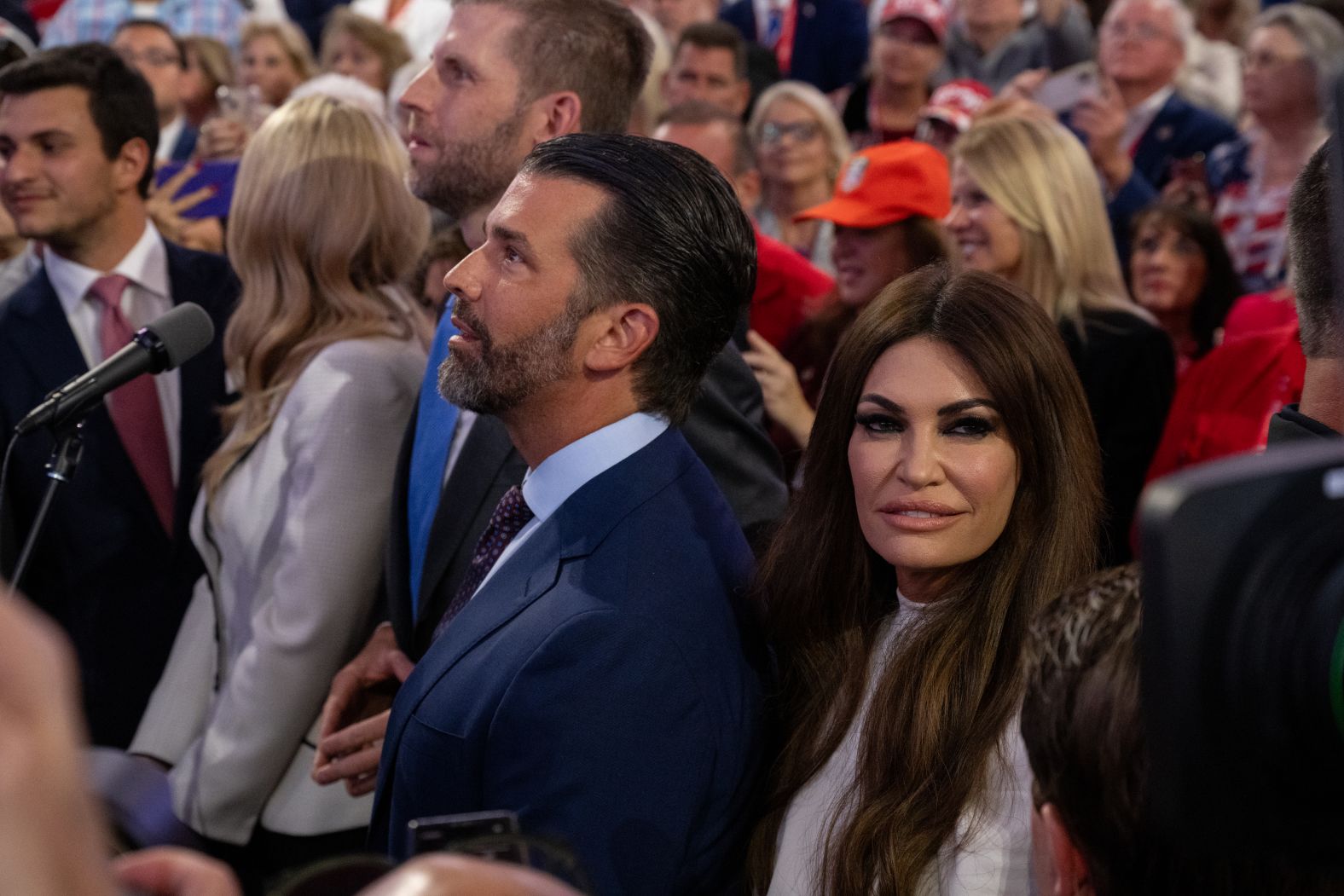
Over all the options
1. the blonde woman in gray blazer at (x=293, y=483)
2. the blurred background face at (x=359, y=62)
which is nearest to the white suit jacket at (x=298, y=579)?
the blonde woman in gray blazer at (x=293, y=483)

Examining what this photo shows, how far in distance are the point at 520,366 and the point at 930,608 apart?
65cm

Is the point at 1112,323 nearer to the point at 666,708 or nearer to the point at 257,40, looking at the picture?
the point at 666,708

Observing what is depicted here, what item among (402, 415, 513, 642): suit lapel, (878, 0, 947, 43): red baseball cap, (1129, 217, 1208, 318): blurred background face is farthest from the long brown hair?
(878, 0, 947, 43): red baseball cap

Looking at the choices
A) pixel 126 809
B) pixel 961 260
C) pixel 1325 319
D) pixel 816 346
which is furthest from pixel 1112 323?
pixel 126 809

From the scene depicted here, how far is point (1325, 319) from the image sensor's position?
180 centimetres

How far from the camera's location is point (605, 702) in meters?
1.89

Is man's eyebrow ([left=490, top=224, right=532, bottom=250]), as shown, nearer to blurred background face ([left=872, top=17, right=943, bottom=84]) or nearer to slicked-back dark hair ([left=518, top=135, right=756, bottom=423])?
slicked-back dark hair ([left=518, top=135, right=756, bottom=423])

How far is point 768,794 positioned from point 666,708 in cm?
21

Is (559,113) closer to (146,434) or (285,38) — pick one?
(146,434)

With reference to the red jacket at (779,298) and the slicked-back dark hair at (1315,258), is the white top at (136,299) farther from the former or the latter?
the slicked-back dark hair at (1315,258)

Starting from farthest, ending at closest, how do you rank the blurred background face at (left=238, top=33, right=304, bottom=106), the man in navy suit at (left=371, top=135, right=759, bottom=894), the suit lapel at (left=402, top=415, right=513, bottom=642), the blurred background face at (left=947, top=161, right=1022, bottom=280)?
the blurred background face at (left=238, top=33, right=304, bottom=106), the blurred background face at (left=947, top=161, right=1022, bottom=280), the suit lapel at (left=402, top=415, right=513, bottom=642), the man in navy suit at (left=371, top=135, right=759, bottom=894)

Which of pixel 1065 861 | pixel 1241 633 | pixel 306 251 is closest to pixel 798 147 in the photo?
pixel 306 251

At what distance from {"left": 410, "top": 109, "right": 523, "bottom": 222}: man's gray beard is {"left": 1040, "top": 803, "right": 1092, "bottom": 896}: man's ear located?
1814 millimetres

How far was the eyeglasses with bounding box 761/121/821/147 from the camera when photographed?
18.3 feet
